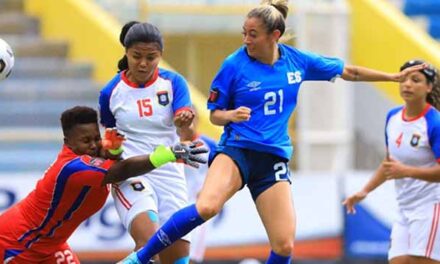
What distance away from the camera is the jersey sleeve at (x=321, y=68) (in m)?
9.43

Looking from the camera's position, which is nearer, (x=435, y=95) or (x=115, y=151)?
(x=115, y=151)

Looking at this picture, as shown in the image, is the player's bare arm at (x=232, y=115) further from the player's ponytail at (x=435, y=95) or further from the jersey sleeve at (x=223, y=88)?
the player's ponytail at (x=435, y=95)

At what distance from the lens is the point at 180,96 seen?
369 inches

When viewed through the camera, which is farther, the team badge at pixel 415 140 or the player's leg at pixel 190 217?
the team badge at pixel 415 140

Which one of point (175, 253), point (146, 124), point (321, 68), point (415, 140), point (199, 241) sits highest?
point (321, 68)

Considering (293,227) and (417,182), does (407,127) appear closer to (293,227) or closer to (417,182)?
(417,182)

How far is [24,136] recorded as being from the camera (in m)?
15.3

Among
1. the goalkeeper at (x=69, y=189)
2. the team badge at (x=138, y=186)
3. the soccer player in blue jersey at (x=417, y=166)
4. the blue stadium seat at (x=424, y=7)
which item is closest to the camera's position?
the goalkeeper at (x=69, y=189)

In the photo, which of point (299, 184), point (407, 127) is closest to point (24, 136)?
point (299, 184)

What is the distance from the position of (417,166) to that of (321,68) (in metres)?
1.33

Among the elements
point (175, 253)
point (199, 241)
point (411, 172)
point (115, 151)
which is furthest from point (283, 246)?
point (199, 241)

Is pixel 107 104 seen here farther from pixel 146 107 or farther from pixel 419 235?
pixel 419 235

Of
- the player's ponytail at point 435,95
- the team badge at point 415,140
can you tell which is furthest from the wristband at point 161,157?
the player's ponytail at point 435,95

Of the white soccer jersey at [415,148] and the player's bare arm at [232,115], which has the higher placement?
the player's bare arm at [232,115]
